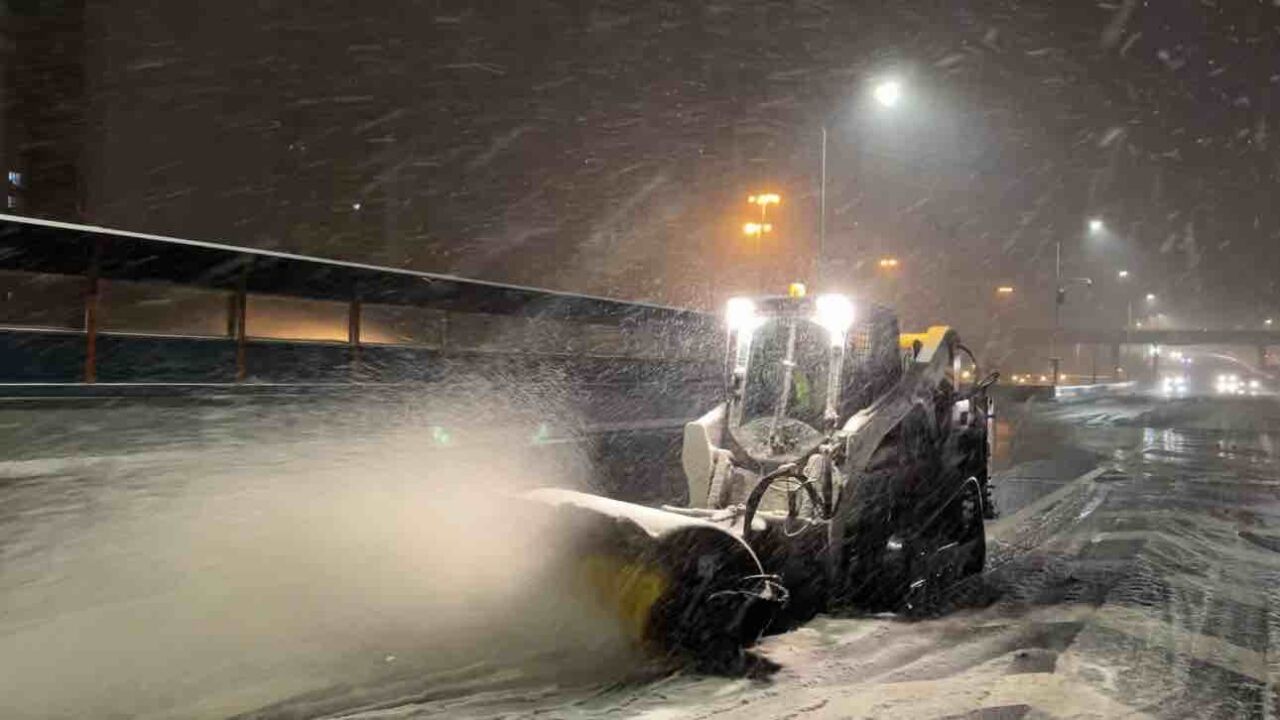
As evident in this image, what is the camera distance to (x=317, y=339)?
997cm

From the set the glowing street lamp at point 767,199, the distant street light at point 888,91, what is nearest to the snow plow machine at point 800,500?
the distant street light at point 888,91

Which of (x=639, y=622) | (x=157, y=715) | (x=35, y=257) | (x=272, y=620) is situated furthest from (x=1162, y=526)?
(x=35, y=257)

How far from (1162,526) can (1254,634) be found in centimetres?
498

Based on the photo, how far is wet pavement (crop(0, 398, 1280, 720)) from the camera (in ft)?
16.7

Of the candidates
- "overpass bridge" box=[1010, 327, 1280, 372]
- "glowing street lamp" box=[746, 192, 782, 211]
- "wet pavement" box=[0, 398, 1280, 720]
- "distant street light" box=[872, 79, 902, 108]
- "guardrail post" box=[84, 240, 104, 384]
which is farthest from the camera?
"overpass bridge" box=[1010, 327, 1280, 372]

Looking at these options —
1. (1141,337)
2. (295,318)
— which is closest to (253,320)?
(295,318)

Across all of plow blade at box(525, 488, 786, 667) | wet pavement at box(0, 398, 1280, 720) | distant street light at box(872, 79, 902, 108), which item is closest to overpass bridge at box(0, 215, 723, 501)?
wet pavement at box(0, 398, 1280, 720)

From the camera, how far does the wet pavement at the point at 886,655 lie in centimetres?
508

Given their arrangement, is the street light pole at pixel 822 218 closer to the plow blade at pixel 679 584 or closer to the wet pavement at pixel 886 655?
the wet pavement at pixel 886 655

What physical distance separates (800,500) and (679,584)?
1.48 metres

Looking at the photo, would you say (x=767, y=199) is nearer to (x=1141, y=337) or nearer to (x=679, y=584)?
(x=679, y=584)

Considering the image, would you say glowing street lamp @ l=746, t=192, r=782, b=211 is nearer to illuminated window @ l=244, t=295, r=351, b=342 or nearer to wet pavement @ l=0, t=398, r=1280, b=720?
wet pavement @ l=0, t=398, r=1280, b=720

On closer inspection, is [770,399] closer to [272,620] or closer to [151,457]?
[272,620]

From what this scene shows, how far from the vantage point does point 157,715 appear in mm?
4855
